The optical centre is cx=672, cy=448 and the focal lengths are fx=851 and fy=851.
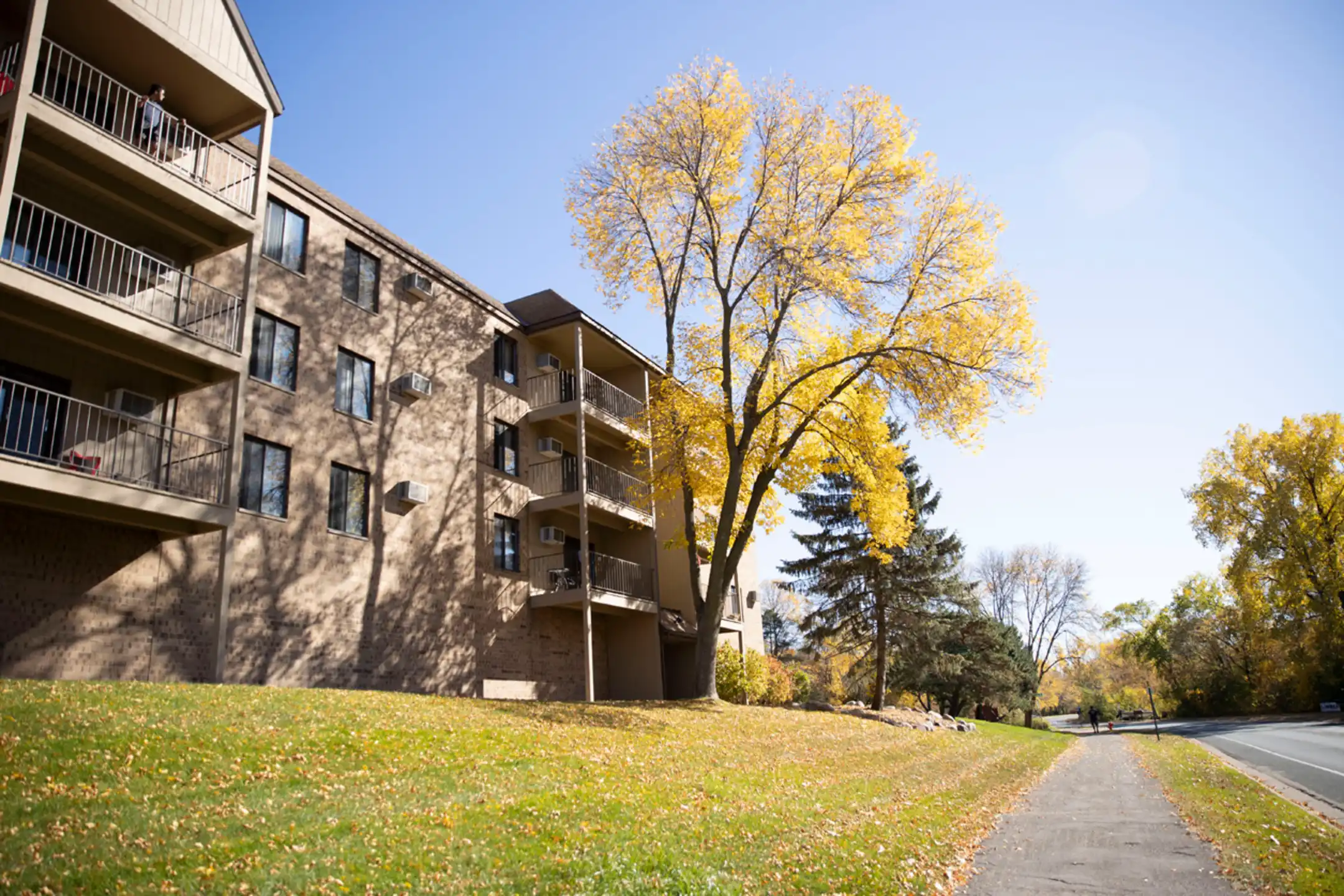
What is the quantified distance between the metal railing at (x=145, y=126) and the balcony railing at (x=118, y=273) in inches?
63.1

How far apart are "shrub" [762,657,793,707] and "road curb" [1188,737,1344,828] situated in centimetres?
1382

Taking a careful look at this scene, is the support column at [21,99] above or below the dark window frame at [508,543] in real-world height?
above

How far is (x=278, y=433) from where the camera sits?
1638 centimetres

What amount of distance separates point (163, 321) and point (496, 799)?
9312 millimetres

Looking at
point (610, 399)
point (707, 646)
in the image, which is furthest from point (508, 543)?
point (610, 399)

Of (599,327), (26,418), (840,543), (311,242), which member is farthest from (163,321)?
(840,543)

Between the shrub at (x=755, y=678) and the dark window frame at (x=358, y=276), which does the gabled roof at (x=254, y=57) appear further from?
the shrub at (x=755, y=678)

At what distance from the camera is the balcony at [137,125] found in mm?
13141

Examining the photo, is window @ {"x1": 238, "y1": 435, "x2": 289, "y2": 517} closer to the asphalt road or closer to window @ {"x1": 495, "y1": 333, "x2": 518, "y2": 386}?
window @ {"x1": 495, "y1": 333, "x2": 518, "y2": 386}

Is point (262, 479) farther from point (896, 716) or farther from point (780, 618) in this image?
point (780, 618)

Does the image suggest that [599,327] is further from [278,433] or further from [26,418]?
[26,418]

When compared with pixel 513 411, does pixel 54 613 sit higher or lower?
lower

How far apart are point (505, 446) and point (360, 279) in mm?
5962

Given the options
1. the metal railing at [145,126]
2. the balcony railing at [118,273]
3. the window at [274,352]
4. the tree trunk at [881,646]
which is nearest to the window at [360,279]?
the window at [274,352]
